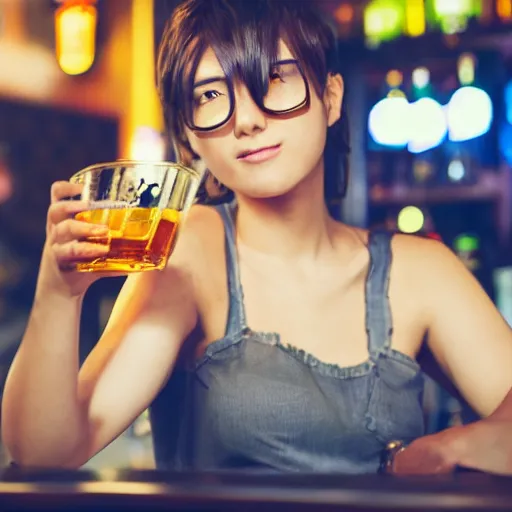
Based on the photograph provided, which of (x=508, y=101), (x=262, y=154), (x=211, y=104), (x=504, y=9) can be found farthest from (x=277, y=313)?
(x=504, y=9)

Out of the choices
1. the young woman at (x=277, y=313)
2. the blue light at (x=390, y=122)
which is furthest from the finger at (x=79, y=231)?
the blue light at (x=390, y=122)

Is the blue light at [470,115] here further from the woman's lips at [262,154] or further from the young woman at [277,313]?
the woman's lips at [262,154]

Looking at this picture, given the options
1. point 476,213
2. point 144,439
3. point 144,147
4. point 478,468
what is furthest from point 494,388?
point 144,147

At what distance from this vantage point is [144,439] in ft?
3.71

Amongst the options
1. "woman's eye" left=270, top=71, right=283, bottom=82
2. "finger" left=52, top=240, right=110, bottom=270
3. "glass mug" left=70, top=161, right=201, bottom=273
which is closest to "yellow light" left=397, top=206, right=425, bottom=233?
"woman's eye" left=270, top=71, right=283, bottom=82

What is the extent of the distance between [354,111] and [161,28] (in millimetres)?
369

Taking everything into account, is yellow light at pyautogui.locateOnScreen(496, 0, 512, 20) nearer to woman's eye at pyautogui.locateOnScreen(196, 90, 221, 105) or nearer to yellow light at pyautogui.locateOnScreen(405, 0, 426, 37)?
yellow light at pyautogui.locateOnScreen(405, 0, 426, 37)

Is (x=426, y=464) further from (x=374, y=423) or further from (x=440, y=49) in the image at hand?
(x=440, y=49)

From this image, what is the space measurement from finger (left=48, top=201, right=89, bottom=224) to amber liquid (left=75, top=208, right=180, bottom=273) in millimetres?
11

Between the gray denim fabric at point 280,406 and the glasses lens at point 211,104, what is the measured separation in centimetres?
26

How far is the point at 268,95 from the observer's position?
1117mm

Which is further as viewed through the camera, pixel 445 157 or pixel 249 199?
pixel 445 157

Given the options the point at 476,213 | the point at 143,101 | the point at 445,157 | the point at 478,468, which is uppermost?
the point at 143,101

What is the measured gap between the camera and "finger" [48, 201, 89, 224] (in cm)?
87
